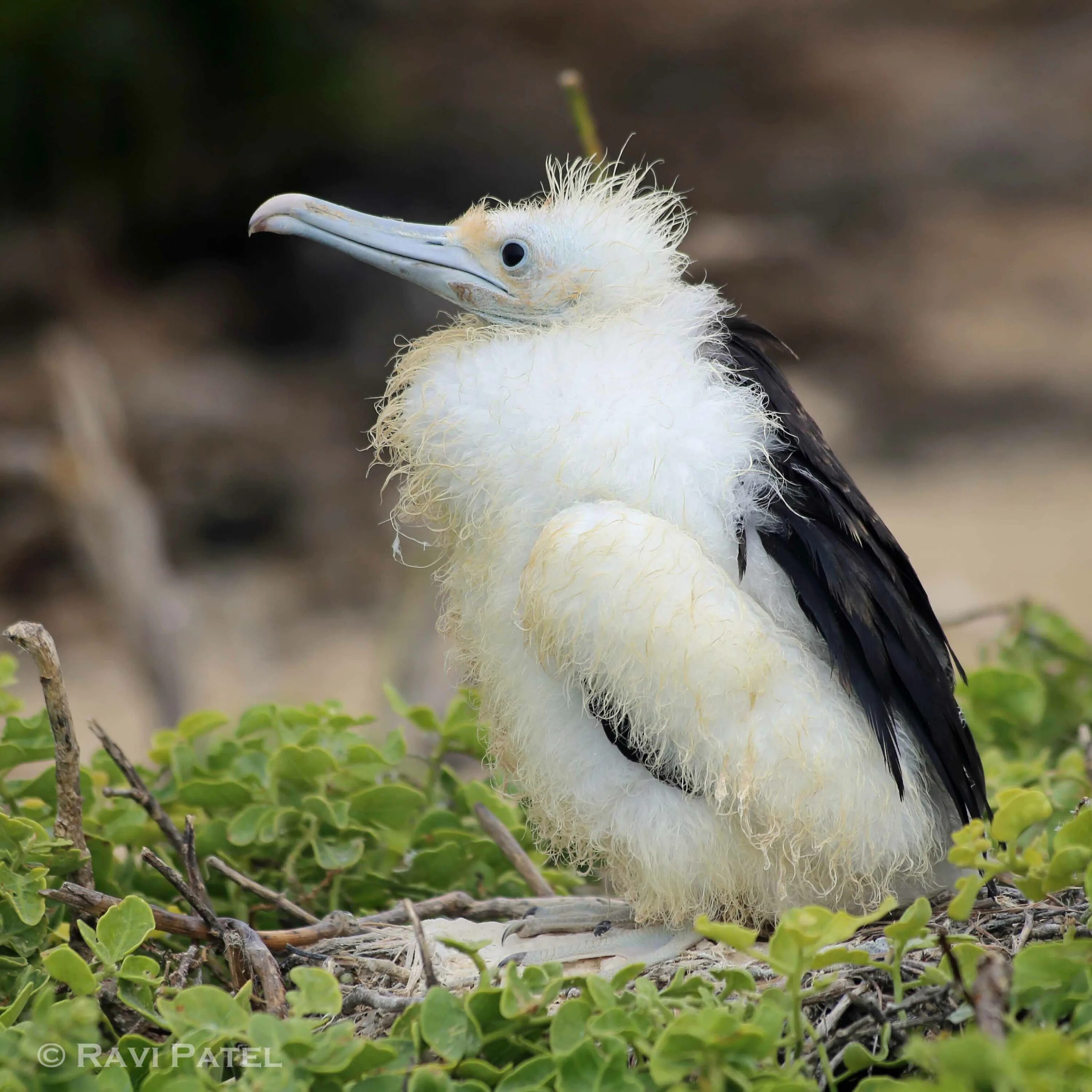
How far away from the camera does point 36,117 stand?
6234 mm

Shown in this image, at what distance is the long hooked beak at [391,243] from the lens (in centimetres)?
188

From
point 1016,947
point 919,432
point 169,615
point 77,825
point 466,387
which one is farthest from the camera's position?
point 919,432

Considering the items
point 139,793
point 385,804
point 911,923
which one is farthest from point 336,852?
point 911,923

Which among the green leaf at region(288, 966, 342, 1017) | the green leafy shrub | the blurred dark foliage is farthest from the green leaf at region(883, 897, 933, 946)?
the blurred dark foliage

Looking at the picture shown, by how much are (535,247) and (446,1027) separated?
3.66ft

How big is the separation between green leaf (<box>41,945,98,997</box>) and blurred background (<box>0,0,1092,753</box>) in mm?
3887

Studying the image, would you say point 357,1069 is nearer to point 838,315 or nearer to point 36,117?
point 36,117

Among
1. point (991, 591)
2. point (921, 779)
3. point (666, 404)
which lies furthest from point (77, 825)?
point (991, 591)

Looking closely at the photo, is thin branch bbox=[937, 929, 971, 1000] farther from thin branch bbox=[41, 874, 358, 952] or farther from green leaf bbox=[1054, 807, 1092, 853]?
thin branch bbox=[41, 874, 358, 952]

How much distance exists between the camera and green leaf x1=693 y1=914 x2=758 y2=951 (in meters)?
1.19

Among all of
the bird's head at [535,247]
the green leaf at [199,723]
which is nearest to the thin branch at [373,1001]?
the green leaf at [199,723]

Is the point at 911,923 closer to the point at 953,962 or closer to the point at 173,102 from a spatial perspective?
the point at 953,962

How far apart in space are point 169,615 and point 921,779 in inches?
117

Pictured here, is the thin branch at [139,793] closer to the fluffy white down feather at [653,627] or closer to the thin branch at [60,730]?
the thin branch at [60,730]
